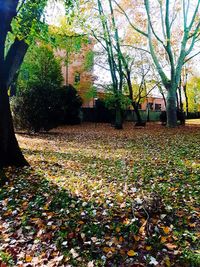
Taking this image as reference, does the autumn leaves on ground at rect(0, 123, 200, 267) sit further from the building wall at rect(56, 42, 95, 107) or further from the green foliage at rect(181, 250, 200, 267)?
the building wall at rect(56, 42, 95, 107)

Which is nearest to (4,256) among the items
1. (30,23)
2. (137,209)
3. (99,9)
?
(137,209)

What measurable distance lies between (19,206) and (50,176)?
62.3 inches

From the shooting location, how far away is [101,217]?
11.8 feet

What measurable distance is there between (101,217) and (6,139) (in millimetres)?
3815

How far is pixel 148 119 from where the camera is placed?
35.2 metres

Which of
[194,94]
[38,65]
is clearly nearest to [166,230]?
[38,65]

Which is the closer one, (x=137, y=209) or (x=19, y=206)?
(x=137, y=209)

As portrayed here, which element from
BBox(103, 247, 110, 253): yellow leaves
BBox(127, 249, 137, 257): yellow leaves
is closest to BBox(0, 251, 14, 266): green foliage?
BBox(103, 247, 110, 253): yellow leaves

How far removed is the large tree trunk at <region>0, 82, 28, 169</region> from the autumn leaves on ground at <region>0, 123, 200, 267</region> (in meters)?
0.30

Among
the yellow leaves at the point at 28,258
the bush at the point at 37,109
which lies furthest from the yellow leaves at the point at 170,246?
the bush at the point at 37,109

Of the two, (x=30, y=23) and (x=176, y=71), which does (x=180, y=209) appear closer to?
(x=30, y=23)

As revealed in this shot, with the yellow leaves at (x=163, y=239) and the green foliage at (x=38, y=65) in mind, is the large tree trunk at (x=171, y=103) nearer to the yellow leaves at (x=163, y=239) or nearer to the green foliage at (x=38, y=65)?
the green foliage at (x=38, y=65)

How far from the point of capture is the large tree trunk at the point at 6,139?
626cm

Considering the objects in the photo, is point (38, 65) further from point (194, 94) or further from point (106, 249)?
point (194, 94)
